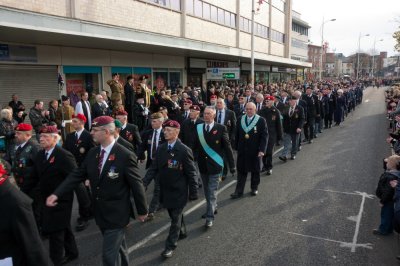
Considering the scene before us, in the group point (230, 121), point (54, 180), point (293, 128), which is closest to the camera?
point (54, 180)

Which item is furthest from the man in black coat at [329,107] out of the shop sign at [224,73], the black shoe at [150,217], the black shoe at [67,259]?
the black shoe at [67,259]

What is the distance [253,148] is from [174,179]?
9.56 ft

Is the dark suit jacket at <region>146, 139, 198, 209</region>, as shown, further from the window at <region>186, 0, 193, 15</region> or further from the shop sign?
the window at <region>186, 0, 193, 15</region>

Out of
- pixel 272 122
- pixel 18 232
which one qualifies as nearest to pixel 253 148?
pixel 272 122

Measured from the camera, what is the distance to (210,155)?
616cm

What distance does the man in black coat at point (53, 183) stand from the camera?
4375mm

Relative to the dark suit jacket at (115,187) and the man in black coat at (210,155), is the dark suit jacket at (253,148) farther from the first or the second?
the dark suit jacket at (115,187)

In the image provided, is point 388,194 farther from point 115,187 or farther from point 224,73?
point 224,73

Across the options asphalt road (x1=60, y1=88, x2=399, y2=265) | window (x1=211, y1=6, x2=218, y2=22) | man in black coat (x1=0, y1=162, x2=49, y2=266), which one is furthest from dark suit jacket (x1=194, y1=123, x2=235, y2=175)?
window (x1=211, y1=6, x2=218, y2=22)

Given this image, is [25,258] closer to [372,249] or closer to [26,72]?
[372,249]

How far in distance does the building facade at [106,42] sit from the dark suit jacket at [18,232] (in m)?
8.08

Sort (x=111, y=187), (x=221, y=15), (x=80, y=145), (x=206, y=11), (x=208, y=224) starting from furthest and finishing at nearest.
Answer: (x=221, y=15) → (x=206, y=11) → (x=80, y=145) → (x=208, y=224) → (x=111, y=187)

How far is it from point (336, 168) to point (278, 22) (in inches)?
1559

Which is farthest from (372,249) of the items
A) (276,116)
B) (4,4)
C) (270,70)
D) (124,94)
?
(270,70)
